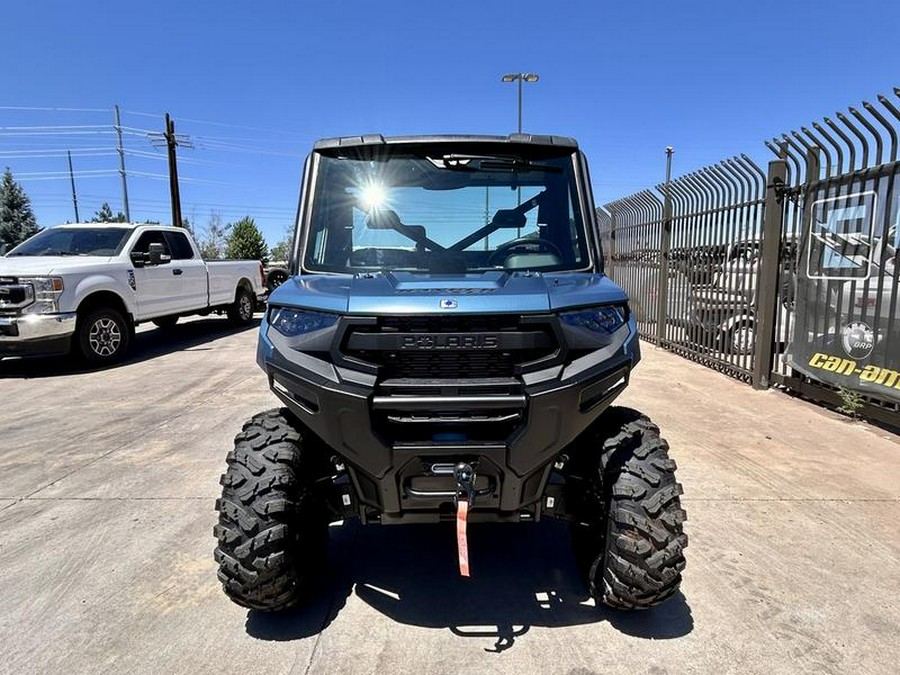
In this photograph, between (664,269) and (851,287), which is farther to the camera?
(664,269)

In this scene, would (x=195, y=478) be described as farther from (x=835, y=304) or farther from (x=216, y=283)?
(x=216, y=283)

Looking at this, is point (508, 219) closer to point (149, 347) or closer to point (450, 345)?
point (450, 345)

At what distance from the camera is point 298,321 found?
2428mm

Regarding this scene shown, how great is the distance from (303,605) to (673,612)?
5.87ft

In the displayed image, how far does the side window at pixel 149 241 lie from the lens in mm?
10289

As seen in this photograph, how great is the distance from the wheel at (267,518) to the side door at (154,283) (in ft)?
28.3

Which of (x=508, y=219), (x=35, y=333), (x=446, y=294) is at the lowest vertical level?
(x=35, y=333)

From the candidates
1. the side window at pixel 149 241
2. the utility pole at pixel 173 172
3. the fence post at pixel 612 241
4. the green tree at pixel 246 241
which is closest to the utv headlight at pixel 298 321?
the side window at pixel 149 241

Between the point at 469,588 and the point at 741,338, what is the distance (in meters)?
Answer: 6.32

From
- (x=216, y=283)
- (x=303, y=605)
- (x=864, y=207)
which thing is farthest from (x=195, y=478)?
(x=216, y=283)

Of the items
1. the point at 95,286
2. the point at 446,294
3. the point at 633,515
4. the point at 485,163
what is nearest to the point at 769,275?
the point at 485,163

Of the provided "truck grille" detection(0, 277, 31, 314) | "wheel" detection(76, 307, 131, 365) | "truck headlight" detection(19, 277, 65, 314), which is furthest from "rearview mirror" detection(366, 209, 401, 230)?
"wheel" detection(76, 307, 131, 365)

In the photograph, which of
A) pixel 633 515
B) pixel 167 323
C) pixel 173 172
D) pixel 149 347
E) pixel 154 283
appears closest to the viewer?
pixel 633 515

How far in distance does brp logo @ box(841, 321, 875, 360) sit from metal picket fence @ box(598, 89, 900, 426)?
0.5 inches
